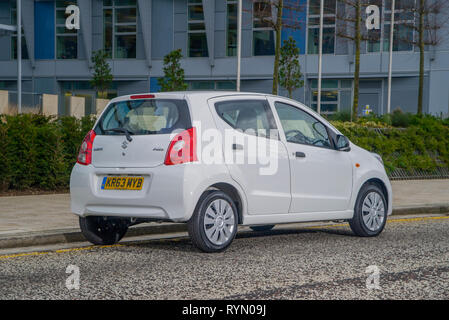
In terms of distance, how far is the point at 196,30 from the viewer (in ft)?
148

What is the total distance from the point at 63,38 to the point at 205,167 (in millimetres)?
42715

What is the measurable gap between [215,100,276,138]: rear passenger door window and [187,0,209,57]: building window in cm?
3739

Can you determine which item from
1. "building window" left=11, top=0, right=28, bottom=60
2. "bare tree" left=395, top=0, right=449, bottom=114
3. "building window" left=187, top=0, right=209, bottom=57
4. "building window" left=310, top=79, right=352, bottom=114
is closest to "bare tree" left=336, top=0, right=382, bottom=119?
"bare tree" left=395, top=0, right=449, bottom=114

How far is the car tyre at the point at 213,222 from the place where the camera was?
735 centimetres

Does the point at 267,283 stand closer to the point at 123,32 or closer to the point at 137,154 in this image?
the point at 137,154

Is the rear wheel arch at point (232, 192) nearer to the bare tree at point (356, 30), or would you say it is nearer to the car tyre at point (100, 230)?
the car tyre at point (100, 230)

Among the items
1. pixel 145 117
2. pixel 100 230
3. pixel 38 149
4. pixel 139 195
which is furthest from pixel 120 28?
pixel 139 195

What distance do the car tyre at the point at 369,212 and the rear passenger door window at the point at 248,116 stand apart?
66.6 inches

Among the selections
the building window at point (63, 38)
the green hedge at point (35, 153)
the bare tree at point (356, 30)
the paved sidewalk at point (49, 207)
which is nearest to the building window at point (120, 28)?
the building window at point (63, 38)

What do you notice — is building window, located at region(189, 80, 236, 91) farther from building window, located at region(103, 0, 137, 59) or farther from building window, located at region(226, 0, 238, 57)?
building window, located at region(103, 0, 137, 59)

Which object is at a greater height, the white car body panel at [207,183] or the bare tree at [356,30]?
the bare tree at [356,30]

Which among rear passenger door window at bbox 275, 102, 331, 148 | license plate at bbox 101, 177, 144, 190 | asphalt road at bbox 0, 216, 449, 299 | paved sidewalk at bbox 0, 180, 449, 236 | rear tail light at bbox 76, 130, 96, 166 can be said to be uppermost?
rear passenger door window at bbox 275, 102, 331, 148

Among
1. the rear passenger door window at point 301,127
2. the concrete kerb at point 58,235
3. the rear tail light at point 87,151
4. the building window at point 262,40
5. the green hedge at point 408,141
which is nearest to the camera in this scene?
the rear tail light at point 87,151

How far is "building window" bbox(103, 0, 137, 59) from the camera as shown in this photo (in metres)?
46.2
